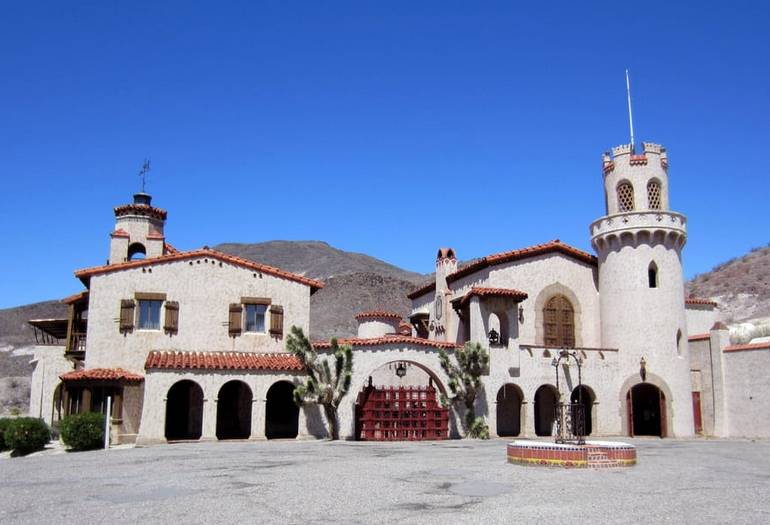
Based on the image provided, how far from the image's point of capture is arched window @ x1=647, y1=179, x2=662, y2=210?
33375 millimetres

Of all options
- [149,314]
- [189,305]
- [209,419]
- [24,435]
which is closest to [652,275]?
[209,419]

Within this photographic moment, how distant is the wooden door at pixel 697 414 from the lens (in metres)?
32.2

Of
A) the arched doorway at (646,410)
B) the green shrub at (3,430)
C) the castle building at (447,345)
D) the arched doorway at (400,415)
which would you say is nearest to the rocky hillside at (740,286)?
the castle building at (447,345)

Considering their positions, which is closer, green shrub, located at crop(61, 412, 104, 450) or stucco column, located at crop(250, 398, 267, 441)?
green shrub, located at crop(61, 412, 104, 450)

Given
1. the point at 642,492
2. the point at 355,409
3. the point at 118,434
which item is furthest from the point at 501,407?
the point at 642,492

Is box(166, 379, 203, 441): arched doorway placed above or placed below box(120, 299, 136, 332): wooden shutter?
below

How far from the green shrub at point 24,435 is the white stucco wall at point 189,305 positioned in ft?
13.6

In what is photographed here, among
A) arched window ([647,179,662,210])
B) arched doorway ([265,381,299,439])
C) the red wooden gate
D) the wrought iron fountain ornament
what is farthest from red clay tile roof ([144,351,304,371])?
arched window ([647,179,662,210])

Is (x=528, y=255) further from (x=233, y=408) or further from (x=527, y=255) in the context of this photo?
(x=233, y=408)

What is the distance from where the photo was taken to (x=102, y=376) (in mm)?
26078

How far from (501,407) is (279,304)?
11629mm

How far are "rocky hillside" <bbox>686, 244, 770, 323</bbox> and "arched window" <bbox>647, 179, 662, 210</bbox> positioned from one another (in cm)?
2386

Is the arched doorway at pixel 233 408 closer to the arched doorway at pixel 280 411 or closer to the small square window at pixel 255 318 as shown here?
the arched doorway at pixel 280 411

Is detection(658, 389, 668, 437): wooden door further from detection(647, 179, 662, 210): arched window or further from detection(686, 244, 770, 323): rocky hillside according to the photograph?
detection(686, 244, 770, 323): rocky hillside
